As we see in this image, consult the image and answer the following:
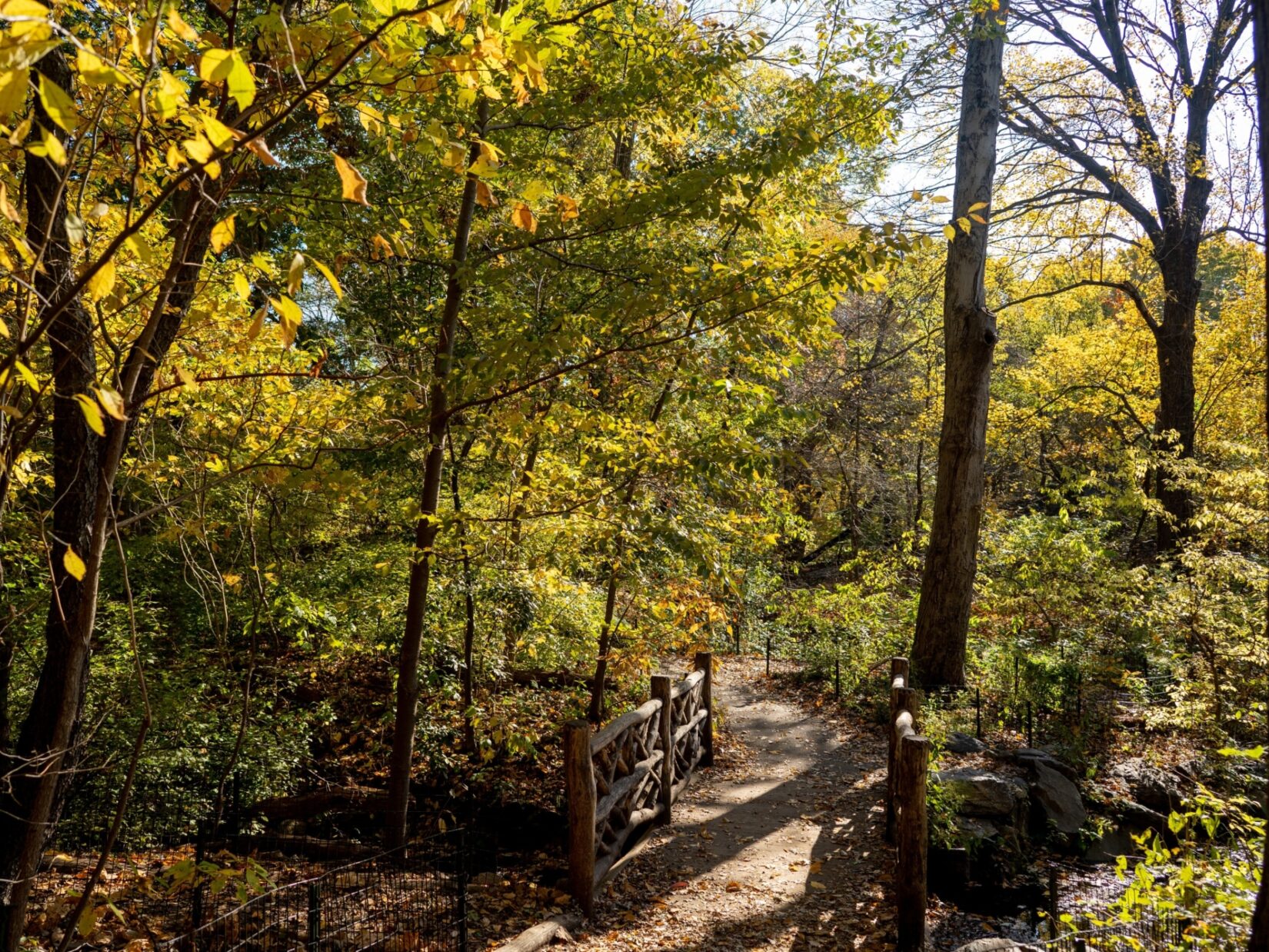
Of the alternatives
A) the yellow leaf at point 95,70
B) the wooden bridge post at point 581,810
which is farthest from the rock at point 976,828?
the yellow leaf at point 95,70

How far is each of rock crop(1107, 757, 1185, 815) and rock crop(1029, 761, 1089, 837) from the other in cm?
73

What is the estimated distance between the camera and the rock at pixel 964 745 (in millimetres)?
8266

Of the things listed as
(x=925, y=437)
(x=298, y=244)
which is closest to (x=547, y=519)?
(x=298, y=244)

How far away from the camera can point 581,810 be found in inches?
215

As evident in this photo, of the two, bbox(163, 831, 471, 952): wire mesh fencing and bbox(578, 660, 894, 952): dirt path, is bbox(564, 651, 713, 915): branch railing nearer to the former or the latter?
bbox(578, 660, 894, 952): dirt path

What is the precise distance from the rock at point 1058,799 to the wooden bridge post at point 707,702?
337 cm

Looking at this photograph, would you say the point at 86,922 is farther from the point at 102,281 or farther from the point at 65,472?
the point at 65,472

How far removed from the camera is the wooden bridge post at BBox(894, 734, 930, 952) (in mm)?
5031

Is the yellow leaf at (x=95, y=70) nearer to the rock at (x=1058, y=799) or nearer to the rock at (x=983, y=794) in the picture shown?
the rock at (x=983, y=794)

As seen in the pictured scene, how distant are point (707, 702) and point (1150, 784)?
451 centimetres

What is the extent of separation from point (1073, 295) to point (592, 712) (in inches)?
730

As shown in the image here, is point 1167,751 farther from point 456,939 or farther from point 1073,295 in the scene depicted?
point 1073,295

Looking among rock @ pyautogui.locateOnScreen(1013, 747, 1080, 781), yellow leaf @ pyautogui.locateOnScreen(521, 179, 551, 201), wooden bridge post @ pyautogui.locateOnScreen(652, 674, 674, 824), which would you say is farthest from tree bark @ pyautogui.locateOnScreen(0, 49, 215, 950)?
rock @ pyautogui.locateOnScreen(1013, 747, 1080, 781)

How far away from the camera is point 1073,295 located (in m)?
20.6
